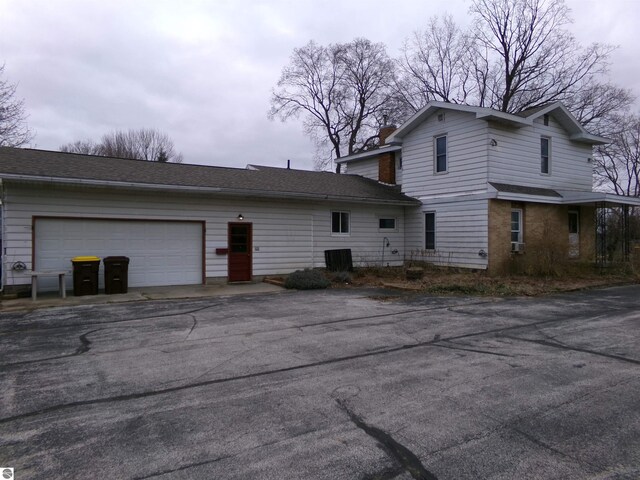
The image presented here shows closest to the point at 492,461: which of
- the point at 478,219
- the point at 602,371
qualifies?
the point at 602,371

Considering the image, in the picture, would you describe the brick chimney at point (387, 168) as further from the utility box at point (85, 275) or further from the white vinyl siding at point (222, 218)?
the utility box at point (85, 275)

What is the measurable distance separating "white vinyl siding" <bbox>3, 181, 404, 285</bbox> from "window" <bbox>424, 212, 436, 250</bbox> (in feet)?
4.05

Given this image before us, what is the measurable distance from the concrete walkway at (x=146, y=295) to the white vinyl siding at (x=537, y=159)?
9.15 metres

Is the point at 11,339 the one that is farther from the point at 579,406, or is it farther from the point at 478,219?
the point at 478,219

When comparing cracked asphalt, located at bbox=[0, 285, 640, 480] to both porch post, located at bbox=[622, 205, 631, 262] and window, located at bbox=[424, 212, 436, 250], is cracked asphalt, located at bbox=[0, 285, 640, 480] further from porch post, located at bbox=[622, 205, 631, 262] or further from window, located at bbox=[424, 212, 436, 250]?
porch post, located at bbox=[622, 205, 631, 262]

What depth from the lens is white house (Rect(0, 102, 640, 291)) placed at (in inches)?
477

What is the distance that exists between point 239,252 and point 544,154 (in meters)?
12.6

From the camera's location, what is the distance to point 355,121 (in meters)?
37.7

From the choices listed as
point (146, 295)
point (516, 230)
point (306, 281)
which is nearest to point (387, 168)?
point (516, 230)

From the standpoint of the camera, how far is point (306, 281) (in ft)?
43.9

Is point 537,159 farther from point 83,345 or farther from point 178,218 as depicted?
point 83,345

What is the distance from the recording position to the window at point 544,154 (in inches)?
684

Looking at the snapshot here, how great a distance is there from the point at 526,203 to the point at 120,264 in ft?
45.8

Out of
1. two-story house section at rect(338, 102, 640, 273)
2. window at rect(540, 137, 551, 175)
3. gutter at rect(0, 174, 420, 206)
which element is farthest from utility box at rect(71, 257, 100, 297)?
window at rect(540, 137, 551, 175)
